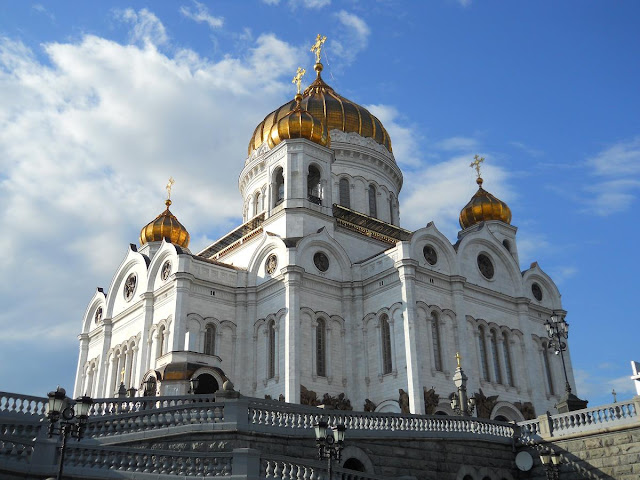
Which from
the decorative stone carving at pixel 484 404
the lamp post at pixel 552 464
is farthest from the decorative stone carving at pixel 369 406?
the lamp post at pixel 552 464

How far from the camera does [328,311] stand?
109ft

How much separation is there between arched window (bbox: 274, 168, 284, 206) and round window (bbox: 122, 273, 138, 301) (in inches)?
332

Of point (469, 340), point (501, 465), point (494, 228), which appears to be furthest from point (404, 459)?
point (494, 228)

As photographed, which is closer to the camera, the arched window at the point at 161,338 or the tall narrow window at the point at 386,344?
the tall narrow window at the point at 386,344

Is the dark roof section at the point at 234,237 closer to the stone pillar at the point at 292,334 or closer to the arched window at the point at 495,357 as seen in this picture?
the stone pillar at the point at 292,334

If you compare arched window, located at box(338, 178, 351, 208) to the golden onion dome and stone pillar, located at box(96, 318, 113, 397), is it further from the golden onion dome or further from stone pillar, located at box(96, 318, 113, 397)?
stone pillar, located at box(96, 318, 113, 397)

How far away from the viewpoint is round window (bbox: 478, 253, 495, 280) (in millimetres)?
36812

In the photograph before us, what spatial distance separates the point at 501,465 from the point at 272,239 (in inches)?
618

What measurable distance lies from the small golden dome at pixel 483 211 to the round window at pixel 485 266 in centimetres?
467

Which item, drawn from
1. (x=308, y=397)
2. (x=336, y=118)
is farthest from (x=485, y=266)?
(x=336, y=118)

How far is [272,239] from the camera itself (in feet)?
112

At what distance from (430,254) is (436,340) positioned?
416 centimetres

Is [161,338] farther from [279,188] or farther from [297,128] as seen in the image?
[297,128]

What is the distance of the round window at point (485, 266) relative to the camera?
121ft
